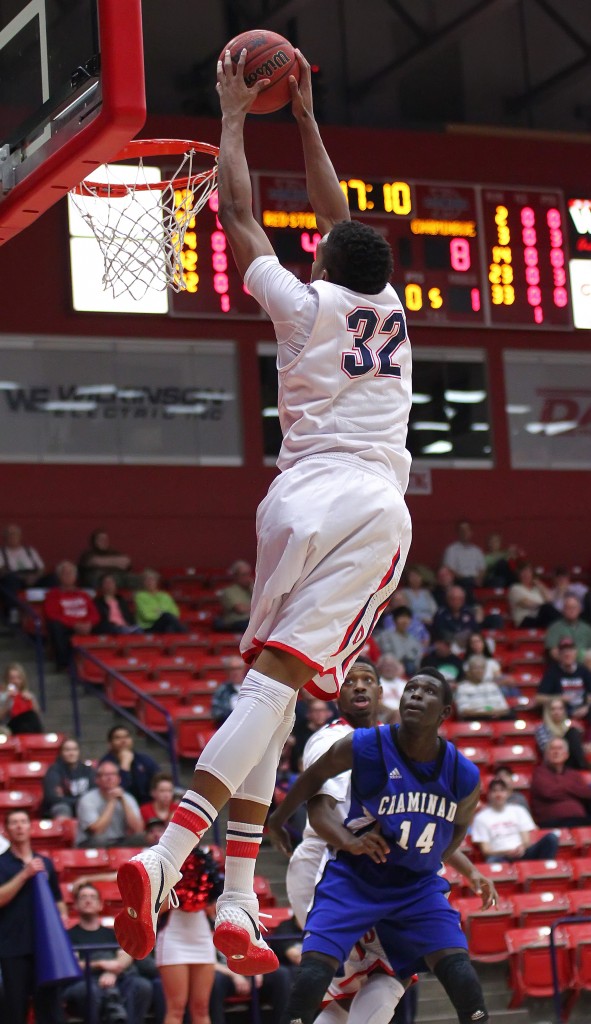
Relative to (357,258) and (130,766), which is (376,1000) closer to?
(357,258)

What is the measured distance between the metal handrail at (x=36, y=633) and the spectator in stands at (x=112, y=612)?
0.64m

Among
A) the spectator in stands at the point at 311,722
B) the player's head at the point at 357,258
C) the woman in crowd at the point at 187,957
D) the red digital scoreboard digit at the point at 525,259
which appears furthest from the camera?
the red digital scoreboard digit at the point at 525,259

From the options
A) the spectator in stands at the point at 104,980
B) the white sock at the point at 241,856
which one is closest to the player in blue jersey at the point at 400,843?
the white sock at the point at 241,856

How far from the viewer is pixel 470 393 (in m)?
20.5

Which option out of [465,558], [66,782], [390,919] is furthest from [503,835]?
[465,558]

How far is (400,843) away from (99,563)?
11060mm

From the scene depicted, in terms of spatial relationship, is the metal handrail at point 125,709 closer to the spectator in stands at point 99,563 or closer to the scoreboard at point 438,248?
the spectator in stands at point 99,563

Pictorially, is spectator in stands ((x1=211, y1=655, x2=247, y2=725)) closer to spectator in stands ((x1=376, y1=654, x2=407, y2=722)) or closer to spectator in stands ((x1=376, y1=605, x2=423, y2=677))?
spectator in stands ((x1=376, y1=654, x2=407, y2=722))

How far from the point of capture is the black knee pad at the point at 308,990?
636 centimetres

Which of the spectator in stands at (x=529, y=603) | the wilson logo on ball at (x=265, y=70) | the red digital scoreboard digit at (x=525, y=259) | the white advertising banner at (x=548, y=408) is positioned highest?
the red digital scoreboard digit at (x=525, y=259)

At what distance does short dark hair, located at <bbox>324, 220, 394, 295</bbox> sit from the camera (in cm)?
504

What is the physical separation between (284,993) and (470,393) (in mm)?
11541

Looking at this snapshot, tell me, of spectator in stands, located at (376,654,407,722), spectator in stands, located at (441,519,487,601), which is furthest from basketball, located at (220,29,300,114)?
spectator in stands, located at (441,519,487,601)

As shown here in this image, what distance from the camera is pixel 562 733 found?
14242 mm
